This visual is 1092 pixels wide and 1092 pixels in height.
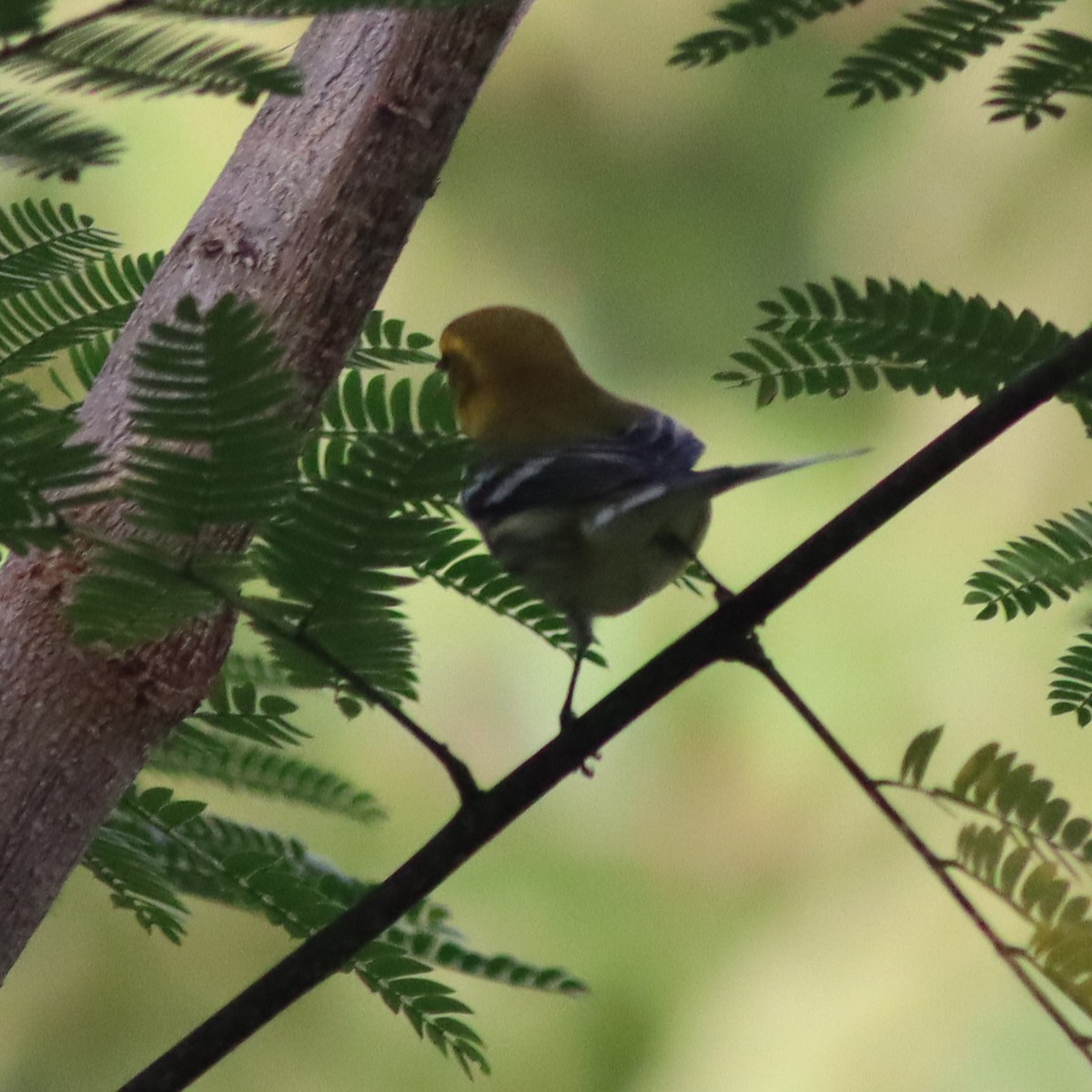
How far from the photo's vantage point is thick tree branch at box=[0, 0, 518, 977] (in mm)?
602

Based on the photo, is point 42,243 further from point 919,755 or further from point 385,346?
point 919,755

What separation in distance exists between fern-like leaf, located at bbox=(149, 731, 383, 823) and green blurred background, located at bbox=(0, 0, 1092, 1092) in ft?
3.20

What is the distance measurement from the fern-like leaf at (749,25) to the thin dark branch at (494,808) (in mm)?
146

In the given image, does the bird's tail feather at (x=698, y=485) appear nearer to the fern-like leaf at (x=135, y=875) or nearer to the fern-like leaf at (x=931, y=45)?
the fern-like leaf at (x=931, y=45)

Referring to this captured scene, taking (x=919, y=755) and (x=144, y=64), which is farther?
(x=919, y=755)

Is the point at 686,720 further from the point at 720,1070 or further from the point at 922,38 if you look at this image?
the point at 922,38

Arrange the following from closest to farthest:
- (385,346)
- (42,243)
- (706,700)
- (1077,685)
→ (1077,685) < (42,243) < (385,346) < (706,700)

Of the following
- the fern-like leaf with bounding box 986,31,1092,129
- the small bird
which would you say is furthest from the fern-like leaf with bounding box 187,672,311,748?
the fern-like leaf with bounding box 986,31,1092,129

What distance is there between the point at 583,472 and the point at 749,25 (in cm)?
45

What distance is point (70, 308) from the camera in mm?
759

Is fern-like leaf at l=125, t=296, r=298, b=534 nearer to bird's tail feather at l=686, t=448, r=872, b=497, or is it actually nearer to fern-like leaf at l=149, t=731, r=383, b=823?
bird's tail feather at l=686, t=448, r=872, b=497

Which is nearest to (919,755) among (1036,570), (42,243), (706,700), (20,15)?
(1036,570)

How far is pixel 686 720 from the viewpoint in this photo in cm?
202

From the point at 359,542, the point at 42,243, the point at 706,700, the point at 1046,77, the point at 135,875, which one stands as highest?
the point at 706,700
